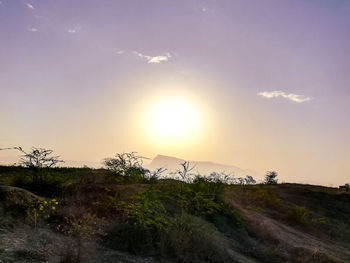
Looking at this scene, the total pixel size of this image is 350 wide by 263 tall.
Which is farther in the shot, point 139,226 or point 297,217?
point 297,217

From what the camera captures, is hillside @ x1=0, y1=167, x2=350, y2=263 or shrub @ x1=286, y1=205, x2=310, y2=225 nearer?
hillside @ x1=0, y1=167, x2=350, y2=263

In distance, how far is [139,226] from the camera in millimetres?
6602

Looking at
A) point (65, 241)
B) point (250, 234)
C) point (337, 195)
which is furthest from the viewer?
point (337, 195)

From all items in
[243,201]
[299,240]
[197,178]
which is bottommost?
[299,240]

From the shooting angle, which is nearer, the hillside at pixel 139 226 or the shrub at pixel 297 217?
the hillside at pixel 139 226

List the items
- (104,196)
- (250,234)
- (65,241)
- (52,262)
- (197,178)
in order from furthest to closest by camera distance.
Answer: (197,178), (250,234), (104,196), (65,241), (52,262)

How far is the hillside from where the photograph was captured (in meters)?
5.66

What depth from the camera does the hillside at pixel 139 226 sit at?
566 centimetres

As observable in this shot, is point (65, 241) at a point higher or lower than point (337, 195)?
lower

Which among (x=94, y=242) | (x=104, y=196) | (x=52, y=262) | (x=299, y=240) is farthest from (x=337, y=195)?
(x=52, y=262)

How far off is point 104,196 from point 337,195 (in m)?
14.1

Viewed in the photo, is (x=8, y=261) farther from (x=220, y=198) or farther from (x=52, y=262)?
(x=220, y=198)

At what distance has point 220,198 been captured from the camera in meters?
10.2

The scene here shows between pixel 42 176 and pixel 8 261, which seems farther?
pixel 42 176
